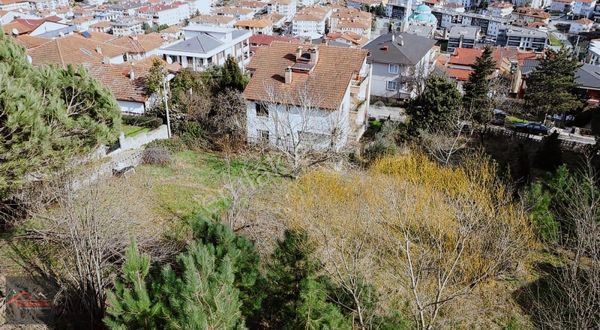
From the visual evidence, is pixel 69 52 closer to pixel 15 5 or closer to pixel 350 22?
pixel 350 22

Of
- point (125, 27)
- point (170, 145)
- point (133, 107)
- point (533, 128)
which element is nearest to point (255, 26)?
point (125, 27)

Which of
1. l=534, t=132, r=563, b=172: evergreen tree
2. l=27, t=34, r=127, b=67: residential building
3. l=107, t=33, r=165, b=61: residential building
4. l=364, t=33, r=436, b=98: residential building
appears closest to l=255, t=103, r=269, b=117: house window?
l=534, t=132, r=563, b=172: evergreen tree

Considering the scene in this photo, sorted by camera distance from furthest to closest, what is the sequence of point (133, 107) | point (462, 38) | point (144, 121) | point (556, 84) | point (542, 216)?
point (462, 38), point (556, 84), point (133, 107), point (144, 121), point (542, 216)

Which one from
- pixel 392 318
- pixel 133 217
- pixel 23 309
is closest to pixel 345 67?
pixel 133 217

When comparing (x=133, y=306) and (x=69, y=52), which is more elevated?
(x=133, y=306)

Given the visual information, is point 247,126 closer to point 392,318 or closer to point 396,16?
point 392,318

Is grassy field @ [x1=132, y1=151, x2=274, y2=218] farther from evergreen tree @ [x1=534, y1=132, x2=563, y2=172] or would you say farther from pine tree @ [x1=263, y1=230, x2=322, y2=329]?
evergreen tree @ [x1=534, y1=132, x2=563, y2=172]

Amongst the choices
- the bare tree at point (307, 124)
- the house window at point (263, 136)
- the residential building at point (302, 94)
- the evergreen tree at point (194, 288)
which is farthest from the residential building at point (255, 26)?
the evergreen tree at point (194, 288)
